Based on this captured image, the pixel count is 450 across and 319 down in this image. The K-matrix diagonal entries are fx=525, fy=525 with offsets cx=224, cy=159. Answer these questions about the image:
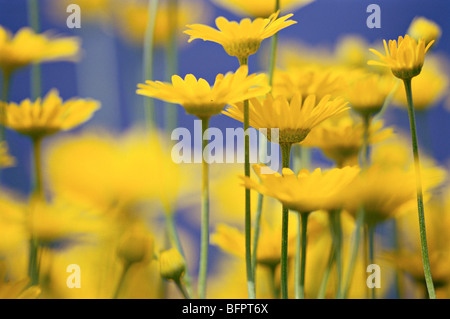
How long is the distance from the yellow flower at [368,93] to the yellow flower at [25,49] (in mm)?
217

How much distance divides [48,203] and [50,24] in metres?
0.20

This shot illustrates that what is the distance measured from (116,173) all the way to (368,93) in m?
0.18

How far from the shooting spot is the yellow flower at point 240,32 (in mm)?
302

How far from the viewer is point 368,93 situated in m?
0.37

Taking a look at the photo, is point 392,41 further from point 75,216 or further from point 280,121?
point 75,216

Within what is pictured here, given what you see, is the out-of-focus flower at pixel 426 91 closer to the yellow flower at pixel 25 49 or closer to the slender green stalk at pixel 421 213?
the slender green stalk at pixel 421 213

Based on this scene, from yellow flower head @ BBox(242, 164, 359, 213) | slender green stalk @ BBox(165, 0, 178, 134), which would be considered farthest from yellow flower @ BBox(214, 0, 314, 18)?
yellow flower head @ BBox(242, 164, 359, 213)

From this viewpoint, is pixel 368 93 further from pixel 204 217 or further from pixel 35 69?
pixel 35 69

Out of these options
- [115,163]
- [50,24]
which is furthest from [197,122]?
[50,24]

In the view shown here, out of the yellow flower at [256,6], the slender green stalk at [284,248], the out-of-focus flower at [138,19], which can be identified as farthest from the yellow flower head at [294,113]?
the out-of-focus flower at [138,19]

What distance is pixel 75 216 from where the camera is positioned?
331mm

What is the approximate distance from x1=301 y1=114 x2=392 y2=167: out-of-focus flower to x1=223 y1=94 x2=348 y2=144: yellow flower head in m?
0.05

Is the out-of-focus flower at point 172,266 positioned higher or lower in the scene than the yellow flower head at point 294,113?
lower

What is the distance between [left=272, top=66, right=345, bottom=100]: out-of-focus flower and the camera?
34 cm
